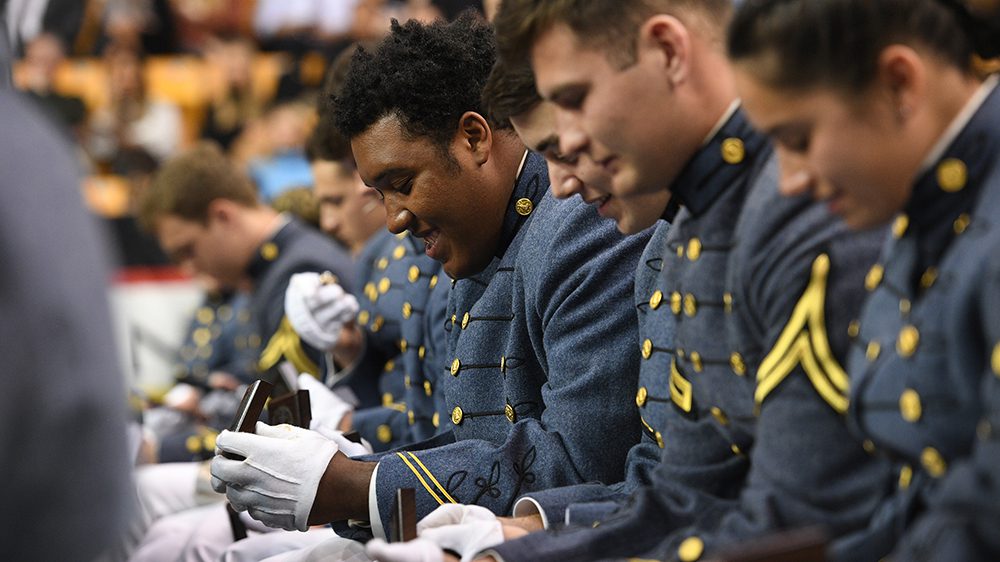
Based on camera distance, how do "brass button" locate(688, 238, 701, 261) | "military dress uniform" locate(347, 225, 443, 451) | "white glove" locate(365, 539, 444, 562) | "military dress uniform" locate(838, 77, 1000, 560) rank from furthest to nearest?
"military dress uniform" locate(347, 225, 443, 451), "brass button" locate(688, 238, 701, 261), "white glove" locate(365, 539, 444, 562), "military dress uniform" locate(838, 77, 1000, 560)

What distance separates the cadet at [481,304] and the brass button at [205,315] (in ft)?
13.1

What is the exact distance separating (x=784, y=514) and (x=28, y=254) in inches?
40.3

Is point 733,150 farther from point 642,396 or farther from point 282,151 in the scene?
point 282,151

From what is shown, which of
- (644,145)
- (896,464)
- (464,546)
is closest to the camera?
(896,464)

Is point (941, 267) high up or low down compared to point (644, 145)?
down

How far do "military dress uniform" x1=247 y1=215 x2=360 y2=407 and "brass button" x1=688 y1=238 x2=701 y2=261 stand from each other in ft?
7.39

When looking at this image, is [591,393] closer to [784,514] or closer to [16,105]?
[784,514]

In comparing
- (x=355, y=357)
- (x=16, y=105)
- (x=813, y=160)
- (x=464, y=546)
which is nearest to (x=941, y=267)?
(x=813, y=160)

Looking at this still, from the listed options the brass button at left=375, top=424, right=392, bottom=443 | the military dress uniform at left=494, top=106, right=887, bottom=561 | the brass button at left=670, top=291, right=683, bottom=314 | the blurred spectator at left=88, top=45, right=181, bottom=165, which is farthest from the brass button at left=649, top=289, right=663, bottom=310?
the blurred spectator at left=88, top=45, right=181, bottom=165

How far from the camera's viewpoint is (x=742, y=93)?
182 centimetres

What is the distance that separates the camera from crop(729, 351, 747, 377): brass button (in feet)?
6.53

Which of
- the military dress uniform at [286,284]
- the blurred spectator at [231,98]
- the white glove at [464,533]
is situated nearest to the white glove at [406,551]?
the white glove at [464,533]

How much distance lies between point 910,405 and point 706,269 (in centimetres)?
47

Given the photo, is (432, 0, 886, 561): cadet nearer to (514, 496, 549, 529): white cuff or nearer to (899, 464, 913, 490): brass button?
(899, 464, 913, 490): brass button
